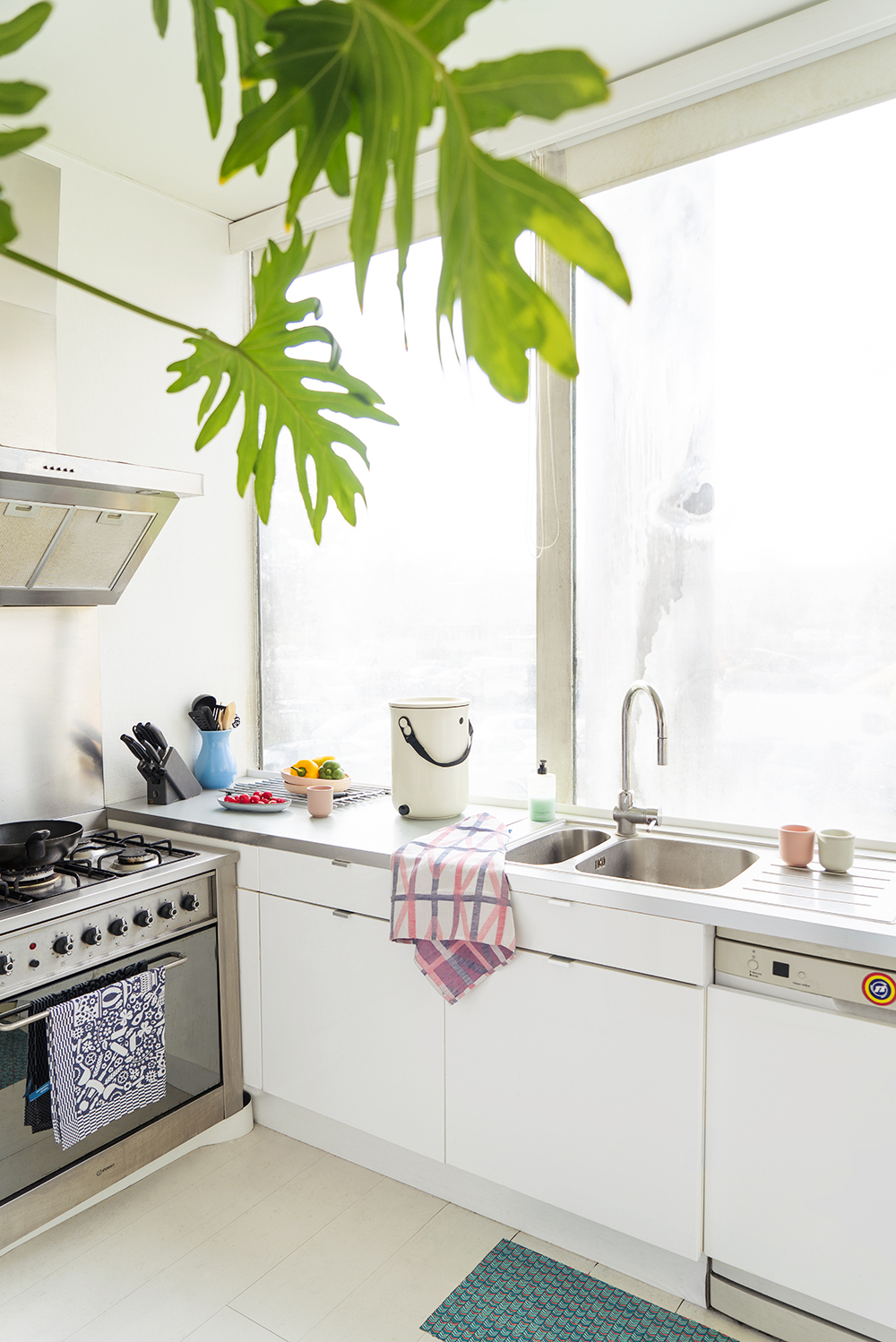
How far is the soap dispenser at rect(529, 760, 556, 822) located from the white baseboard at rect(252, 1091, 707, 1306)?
0.87 m

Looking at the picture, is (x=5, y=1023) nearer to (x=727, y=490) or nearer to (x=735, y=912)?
(x=735, y=912)

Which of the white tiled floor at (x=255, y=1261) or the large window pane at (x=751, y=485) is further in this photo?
the large window pane at (x=751, y=485)

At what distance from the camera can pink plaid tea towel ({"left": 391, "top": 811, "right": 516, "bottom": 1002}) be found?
6.44 ft

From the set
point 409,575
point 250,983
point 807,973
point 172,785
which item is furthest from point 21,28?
point 172,785

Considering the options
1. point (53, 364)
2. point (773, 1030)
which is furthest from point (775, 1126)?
point (53, 364)

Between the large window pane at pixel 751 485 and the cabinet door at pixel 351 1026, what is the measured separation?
2.48ft

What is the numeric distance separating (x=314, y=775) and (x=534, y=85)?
2.60 metres

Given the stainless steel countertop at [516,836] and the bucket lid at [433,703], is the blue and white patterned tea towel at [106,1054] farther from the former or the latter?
the bucket lid at [433,703]

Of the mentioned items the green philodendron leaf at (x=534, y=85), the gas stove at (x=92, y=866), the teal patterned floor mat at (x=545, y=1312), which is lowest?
the teal patterned floor mat at (x=545, y=1312)

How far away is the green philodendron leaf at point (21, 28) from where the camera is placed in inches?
14.8

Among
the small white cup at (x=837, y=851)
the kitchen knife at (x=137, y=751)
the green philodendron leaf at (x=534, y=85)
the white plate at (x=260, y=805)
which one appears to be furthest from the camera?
the kitchen knife at (x=137, y=751)

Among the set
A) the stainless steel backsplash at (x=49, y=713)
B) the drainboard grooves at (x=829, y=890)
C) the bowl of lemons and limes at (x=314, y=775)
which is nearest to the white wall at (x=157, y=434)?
the stainless steel backsplash at (x=49, y=713)

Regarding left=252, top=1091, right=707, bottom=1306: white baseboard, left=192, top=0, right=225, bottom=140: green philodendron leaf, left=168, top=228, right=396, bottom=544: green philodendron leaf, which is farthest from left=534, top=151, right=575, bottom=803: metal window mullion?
left=192, top=0, right=225, bottom=140: green philodendron leaf

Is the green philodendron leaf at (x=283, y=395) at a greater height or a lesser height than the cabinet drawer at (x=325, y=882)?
greater
